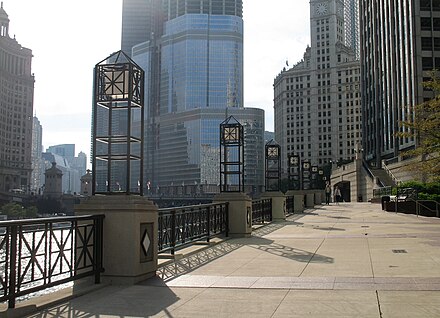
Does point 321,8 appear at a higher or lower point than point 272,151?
higher

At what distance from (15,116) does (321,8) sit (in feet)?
374

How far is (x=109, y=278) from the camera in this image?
8.62 meters

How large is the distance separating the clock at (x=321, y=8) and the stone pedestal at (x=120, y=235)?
608 feet

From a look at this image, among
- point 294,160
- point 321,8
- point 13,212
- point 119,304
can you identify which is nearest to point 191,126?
point 321,8

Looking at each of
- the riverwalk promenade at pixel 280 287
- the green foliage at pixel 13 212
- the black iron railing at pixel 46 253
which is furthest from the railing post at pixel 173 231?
the green foliage at pixel 13 212

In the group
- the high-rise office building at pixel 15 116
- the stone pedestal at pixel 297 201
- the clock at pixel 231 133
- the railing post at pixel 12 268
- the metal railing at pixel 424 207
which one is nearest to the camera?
the railing post at pixel 12 268

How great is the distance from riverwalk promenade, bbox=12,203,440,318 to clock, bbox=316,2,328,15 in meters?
181

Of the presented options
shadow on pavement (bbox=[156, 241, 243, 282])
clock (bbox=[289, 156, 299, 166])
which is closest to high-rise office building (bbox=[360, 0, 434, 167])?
clock (bbox=[289, 156, 299, 166])

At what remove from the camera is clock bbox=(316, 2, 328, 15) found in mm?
182125

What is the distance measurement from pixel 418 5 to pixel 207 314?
71464mm

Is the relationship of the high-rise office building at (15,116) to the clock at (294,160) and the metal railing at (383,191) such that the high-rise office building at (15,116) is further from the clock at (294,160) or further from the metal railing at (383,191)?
the clock at (294,160)

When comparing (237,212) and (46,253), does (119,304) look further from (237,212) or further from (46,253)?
(237,212)

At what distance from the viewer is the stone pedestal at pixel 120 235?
860 cm

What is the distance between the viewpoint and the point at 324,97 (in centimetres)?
17725
